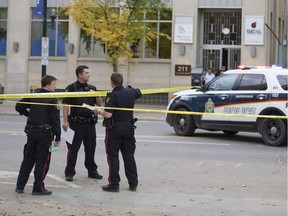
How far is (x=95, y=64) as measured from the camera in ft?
97.7

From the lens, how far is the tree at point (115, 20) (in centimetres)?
2466

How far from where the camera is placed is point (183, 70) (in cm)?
2870

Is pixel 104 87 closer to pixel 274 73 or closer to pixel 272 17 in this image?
Result: pixel 272 17

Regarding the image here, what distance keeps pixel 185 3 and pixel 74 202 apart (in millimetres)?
22037

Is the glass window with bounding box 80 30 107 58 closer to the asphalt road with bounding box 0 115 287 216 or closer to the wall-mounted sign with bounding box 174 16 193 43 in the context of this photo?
the wall-mounted sign with bounding box 174 16 193 43

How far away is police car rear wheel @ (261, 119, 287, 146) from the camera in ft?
45.1

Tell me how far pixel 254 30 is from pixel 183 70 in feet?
12.6

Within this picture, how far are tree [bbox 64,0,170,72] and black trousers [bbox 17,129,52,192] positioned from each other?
16.3 meters

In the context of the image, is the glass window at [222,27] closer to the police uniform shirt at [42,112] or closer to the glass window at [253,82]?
the glass window at [253,82]

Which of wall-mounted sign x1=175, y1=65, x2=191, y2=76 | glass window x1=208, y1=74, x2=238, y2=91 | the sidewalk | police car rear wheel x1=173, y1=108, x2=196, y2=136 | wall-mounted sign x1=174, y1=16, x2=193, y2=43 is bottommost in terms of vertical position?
the sidewalk

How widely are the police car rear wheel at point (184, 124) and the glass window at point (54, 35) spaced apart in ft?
50.8

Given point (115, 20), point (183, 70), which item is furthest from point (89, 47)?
point (115, 20)

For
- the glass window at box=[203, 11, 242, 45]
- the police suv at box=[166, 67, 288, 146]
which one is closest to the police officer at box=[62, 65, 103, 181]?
the police suv at box=[166, 67, 288, 146]

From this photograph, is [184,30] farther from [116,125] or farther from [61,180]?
[116,125]
